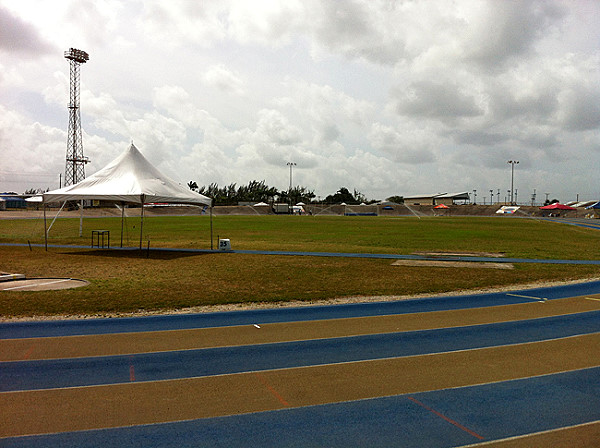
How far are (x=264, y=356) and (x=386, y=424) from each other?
248 cm

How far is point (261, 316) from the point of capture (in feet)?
29.8

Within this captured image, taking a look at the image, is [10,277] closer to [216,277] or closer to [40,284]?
[40,284]

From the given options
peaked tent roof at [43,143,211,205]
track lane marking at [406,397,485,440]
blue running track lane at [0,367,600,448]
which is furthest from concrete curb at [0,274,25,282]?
track lane marking at [406,397,485,440]


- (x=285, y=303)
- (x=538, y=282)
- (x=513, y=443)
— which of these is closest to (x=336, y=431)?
(x=513, y=443)

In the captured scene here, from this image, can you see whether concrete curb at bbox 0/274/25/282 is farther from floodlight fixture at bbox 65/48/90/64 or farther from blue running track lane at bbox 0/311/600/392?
floodlight fixture at bbox 65/48/90/64

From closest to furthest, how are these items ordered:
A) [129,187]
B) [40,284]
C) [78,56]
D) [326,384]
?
[326,384], [40,284], [129,187], [78,56]

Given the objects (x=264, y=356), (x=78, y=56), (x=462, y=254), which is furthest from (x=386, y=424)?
(x=78, y=56)

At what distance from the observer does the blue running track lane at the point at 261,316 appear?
795 cm

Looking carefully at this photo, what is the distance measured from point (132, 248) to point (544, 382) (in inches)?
807

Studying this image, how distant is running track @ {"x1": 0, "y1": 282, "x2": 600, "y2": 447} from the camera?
4375mm

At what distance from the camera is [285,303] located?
1036 centimetres

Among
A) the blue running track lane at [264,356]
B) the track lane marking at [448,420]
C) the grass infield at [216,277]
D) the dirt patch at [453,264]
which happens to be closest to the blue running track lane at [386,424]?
the track lane marking at [448,420]

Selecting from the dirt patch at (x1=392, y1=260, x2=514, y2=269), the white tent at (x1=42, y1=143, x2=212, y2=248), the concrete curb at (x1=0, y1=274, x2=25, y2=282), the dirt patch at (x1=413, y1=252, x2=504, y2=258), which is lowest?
the concrete curb at (x1=0, y1=274, x2=25, y2=282)

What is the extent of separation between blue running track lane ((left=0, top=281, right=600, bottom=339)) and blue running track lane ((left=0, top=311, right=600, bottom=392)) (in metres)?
1.50
